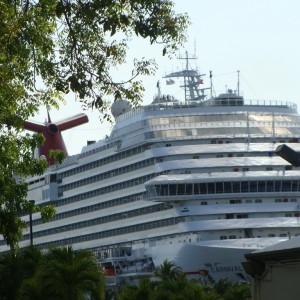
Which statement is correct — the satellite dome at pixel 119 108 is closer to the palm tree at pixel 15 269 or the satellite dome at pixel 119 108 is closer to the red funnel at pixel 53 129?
the red funnel at pixel 53 129

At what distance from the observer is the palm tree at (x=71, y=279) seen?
26734mm

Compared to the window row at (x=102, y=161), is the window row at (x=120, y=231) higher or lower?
lower

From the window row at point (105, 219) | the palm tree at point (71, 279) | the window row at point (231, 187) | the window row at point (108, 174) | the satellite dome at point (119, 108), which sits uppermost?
the satellite dome at point (119, 108)

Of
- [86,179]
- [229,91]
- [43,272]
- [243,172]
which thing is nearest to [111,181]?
[86,179]

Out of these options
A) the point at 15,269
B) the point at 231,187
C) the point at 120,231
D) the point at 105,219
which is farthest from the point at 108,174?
the point at 15,269

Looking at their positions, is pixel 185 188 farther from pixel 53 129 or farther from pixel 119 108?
Answer: pixel 53 129

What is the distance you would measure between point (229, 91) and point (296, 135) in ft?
20.5

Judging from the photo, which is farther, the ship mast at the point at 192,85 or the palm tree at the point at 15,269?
the ship mast at the point at 192,85

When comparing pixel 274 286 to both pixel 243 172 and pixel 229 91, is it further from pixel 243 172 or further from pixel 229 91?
pixel 229 91

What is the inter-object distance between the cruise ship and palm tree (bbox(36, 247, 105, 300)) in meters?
25.7

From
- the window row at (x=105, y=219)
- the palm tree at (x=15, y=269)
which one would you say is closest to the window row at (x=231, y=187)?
the window row at (x=105, y=219)

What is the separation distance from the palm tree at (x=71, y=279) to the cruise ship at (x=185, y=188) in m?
25.7

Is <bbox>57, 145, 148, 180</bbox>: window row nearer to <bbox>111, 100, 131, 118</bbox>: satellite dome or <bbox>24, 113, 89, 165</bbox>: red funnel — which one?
<bbox>111, 100, 131, 118</bbox>: satellite dome

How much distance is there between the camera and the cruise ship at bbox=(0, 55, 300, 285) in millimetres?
60438
